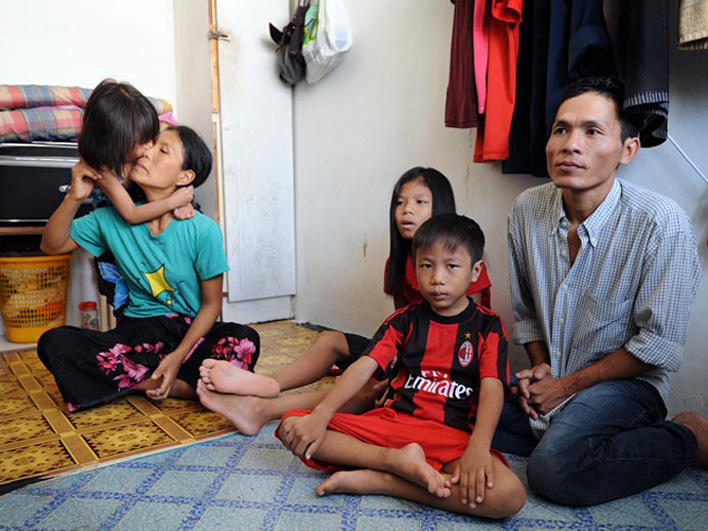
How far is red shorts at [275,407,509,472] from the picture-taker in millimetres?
→ 1147

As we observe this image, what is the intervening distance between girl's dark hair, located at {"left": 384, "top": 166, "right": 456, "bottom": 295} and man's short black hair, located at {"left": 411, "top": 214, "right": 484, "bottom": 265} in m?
0.32

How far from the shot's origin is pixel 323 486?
3.69ft

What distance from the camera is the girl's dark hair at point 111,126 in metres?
1.59

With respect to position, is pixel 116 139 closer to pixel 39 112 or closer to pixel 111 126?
pixel 111 126

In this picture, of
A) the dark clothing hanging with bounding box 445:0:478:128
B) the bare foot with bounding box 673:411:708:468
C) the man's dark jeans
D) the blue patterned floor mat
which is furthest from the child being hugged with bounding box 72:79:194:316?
the bare foot with bounding box 673:411:708:468

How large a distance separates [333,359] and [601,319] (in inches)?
29.0

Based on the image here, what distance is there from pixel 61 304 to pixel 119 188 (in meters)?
1.13

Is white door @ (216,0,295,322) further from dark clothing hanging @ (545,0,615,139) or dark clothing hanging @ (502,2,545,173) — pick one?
dark clothing hanging @ (545,0,615,139)

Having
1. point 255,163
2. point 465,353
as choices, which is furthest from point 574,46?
point 255,163

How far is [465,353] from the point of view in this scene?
1.23m

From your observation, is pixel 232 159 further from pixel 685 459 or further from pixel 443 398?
pixel 685 459

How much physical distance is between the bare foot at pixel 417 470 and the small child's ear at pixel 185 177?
1.12 m

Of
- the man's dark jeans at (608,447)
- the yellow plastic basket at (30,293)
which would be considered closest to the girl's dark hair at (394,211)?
the man's dark jeans at (608,447)

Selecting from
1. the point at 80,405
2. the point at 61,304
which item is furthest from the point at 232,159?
the point at 80,405
